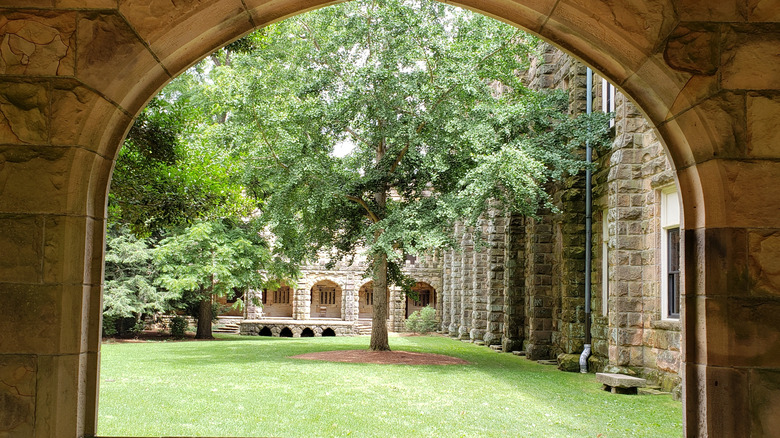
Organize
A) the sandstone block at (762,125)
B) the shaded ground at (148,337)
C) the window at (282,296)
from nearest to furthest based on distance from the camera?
the sandstone block at (762,125) < the shaded ground at (148,337) < the window at (282,296)

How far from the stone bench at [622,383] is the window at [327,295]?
1271 inches

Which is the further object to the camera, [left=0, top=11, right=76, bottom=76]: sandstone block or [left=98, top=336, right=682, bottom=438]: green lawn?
[left=98, top=336, right=682, bottom=438]: green lawn

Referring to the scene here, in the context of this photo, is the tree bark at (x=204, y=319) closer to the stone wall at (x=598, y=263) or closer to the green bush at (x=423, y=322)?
the green bush at (x=423, y=322)

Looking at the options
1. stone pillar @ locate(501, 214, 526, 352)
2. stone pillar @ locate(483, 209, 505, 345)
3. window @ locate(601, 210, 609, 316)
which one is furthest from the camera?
stone pillar @ locate(483, 209, 505, 345)

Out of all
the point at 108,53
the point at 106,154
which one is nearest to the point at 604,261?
the point at 106,154

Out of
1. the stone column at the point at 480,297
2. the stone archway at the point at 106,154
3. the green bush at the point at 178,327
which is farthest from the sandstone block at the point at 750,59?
the green bush at the point at 178,327

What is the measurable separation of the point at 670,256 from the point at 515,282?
30.0 ft

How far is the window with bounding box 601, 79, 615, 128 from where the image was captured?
14188 mm

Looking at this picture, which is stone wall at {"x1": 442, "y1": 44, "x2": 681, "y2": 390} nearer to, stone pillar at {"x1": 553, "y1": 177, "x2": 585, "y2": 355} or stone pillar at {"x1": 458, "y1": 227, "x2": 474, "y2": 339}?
stone pillar at {"x1": 553, "y1": 177, "x2": 585, "y2": 355}

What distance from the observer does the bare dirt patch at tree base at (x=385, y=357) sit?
15.6 metres

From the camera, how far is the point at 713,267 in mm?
3564

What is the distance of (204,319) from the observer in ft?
87.2

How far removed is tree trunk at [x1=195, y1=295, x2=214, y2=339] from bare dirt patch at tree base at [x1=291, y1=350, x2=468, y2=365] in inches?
405

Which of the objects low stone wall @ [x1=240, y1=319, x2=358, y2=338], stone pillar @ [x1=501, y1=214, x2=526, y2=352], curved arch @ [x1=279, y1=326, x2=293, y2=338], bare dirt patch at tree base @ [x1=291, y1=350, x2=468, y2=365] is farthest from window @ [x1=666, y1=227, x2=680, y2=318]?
curved arch @ [x1=279, y1=326, x2=293, y2=338]
